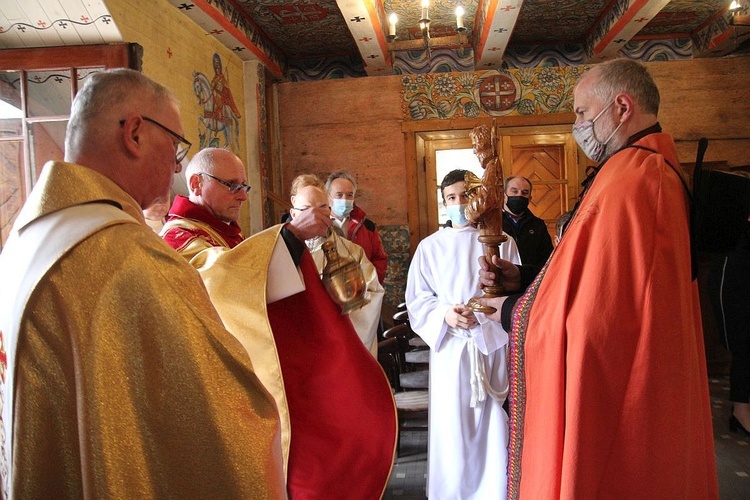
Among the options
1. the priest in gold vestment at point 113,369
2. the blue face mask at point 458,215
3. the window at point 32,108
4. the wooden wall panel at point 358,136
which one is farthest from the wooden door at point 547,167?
the priest in gold vestment at point 113,369

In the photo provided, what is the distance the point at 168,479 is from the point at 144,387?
173mm

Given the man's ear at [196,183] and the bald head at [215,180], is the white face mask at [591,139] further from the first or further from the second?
the man's ear at [196,183]

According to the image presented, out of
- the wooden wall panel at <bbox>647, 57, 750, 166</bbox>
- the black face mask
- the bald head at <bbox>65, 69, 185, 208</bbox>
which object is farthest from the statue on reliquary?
the wooden wall panel at <bbox>647, 57, 750, 166</bbox>

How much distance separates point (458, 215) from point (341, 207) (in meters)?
1.74

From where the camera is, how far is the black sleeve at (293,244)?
2045 millimetres

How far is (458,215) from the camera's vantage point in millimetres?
3312

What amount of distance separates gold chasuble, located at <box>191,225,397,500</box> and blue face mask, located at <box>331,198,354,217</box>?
8.70 feet

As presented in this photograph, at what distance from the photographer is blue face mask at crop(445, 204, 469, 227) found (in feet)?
10.8

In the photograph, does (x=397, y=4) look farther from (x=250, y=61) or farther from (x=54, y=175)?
(x=54, y=175)

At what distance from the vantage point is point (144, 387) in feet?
3.33

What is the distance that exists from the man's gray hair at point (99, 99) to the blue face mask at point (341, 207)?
3.59m

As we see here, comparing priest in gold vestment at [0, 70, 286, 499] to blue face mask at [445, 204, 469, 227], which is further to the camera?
blue face mask at [445, 204, 469, 227]

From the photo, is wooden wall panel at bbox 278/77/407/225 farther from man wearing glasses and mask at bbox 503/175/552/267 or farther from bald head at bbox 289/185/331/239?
bald head at bbox 289/185/331/239

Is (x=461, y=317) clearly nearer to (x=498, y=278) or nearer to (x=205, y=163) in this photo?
(x=498, y=278)
